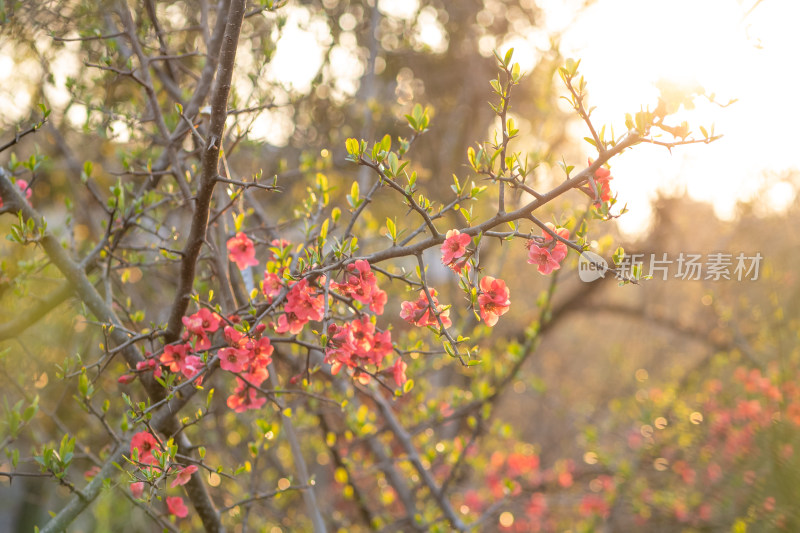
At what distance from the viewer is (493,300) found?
4.45 ft

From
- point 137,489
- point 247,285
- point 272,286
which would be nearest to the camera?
point 272,286

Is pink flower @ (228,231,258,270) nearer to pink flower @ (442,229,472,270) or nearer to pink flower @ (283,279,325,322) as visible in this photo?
pink flower @ (283,279,325,322)

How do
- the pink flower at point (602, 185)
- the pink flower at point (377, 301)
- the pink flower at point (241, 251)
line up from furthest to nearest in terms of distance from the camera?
1. the pink flower at point (241, 251)
2. the pink flower at point (377, 301)
3. the pink flower at point (602, 185)

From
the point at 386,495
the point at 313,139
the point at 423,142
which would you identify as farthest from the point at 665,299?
the point at 386,495

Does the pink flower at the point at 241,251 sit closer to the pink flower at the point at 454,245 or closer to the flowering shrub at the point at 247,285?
the flowering shrub at the point at 247,285

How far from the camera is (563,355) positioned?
9.26 meters

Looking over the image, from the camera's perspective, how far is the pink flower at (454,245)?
1271 mm

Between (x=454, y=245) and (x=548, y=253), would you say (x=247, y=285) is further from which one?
(x=548, y=253)

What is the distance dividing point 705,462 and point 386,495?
236 centimetres

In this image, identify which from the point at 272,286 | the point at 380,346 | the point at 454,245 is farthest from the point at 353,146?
the point at 380,346

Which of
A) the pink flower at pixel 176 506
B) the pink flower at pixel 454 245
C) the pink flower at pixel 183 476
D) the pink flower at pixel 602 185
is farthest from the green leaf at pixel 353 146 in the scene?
the pink flower at pixel 176 506

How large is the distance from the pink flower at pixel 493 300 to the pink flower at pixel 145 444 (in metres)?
0.87

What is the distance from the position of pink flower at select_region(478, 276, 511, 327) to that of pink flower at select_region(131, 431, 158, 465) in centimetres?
87

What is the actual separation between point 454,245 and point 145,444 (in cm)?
92
